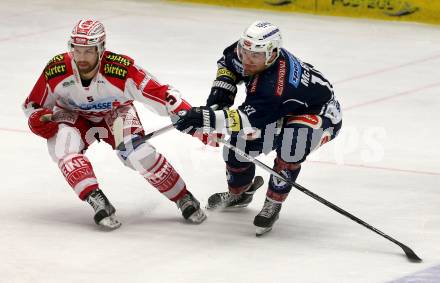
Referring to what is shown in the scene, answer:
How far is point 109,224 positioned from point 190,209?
44 centimetres

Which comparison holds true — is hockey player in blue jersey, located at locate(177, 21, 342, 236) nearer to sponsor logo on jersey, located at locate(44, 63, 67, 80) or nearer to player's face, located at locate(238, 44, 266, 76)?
player's face, located at locate(238, 44, 266, 76)

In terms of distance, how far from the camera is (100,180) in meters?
6.60

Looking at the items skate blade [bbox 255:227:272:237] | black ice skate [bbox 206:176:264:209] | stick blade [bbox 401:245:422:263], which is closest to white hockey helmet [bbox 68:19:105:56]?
black ice skate [bbox 206:176:264:209]

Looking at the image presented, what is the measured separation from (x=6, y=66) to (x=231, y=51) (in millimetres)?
4064

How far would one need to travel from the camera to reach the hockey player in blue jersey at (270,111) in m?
5.41

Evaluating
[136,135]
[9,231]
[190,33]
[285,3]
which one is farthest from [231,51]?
[285,3]

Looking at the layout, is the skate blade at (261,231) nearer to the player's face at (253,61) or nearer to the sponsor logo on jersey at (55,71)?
the player's face at (253,61)

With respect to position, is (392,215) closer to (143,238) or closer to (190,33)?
(143,238)

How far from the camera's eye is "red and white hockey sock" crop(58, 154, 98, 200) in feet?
18.4

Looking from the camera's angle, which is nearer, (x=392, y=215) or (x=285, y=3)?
(x=392, y=215)

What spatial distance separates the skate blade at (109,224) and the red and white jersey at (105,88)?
59cm

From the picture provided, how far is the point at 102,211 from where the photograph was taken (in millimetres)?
5590

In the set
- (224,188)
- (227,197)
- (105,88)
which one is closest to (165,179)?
(227,197)

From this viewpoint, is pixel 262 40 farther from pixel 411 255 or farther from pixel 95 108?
pixel 411 255
